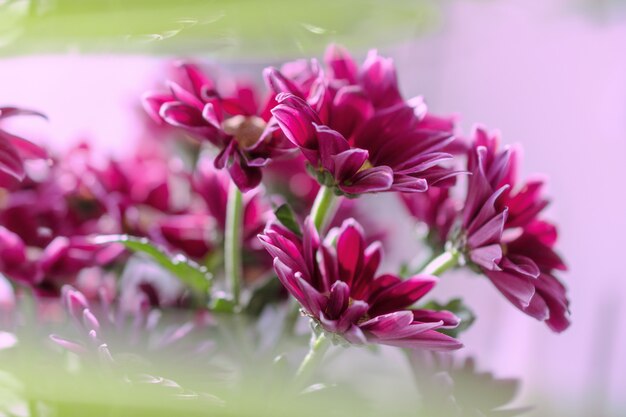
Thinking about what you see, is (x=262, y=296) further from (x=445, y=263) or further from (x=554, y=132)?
(x=554, y=132)

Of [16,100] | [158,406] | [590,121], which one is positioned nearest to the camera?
[158,406]

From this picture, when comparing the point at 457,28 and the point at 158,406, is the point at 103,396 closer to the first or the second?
the point at 158,406

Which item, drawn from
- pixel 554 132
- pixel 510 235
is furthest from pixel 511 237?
pixel 554 132

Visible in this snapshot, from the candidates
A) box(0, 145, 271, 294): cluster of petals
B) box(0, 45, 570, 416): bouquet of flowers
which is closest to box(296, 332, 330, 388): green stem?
→ box(0, 45, 570, 416): bouquet of flowers

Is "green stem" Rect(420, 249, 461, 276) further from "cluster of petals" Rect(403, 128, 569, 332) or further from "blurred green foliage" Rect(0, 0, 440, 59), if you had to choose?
"blurred green foliage" Rect(0, 0, 440, 59)

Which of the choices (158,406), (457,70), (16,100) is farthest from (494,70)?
(158,406)

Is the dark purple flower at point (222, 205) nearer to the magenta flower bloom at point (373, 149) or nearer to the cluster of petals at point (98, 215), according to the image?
the cluster of petals at point (98, 215)
